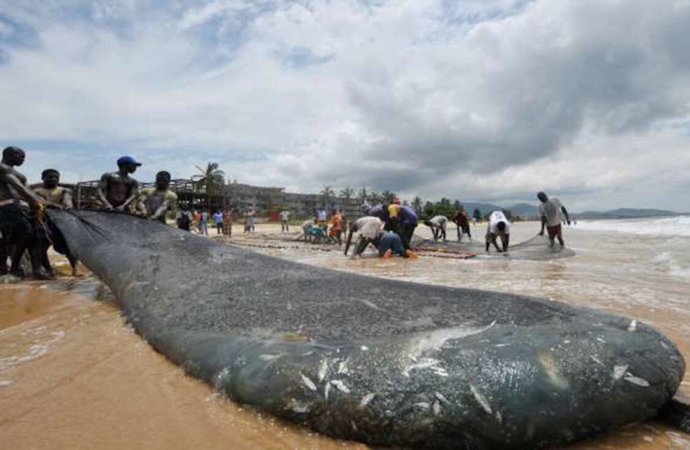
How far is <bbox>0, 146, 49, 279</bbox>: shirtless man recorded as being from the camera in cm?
587

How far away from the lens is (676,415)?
1.88m

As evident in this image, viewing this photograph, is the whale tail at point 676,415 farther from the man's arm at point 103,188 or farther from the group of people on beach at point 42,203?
the man's arm at point 103,188

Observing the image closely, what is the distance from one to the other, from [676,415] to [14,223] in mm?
6906

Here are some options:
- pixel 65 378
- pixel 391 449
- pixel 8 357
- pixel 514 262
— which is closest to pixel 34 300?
pixel 8 357

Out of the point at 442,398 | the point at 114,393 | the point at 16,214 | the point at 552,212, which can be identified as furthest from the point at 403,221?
the point at 442,398

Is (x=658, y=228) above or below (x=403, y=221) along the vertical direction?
below

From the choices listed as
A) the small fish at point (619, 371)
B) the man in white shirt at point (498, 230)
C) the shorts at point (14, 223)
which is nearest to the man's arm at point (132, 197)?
the shorts at point (14, 223)

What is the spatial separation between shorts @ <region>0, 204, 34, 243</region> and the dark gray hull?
176 inches

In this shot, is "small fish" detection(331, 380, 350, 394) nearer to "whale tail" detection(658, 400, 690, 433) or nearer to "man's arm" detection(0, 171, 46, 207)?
"whale tail" detection(658, 400, 690, 433)

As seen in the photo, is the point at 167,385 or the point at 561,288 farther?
the point at 561,288

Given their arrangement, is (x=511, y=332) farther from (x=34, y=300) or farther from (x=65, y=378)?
(x=34, y=300)

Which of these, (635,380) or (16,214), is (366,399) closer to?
(635,380)

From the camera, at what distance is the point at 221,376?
213 cm

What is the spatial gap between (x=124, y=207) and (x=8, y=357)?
3.79m
